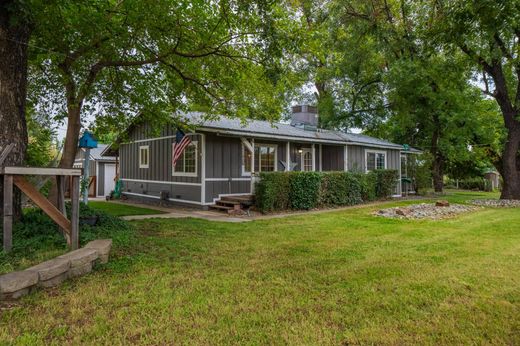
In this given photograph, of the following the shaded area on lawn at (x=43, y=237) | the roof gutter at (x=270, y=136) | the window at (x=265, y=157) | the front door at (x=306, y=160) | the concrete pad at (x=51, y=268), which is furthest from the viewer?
the front door at (x=306, y=160)

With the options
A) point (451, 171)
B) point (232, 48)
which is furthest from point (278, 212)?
point (451, 171)

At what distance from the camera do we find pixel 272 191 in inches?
418

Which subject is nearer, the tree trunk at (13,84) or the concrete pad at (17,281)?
the concrete pad at (17,281)

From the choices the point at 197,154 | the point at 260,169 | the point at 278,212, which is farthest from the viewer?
the point at 260,169

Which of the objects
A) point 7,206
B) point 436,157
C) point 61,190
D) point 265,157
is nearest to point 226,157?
point 265,157

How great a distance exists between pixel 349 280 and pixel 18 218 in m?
5.09

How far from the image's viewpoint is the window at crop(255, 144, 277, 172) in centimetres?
1330

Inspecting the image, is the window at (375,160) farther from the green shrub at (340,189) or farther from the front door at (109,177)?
the front door at (109,177)

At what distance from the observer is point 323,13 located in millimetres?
22141

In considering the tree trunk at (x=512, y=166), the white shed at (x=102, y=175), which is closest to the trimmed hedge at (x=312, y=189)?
the tree trunk at (x=512, y=166)

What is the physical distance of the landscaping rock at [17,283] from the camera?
128 inches

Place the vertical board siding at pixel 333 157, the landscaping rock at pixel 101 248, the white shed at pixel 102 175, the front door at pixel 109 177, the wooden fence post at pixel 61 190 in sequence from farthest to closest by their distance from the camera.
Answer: the front door at pixel 109 177 → the white shed at pixel 102 175 → the vertical board siding at pixel 333 157 → the wooden fence post at pixel 61 190 → the landscaping rock at pixel 101 248

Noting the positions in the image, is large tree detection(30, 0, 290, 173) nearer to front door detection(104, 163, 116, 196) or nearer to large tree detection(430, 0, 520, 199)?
large tree detection(430, 0, 520, 199)

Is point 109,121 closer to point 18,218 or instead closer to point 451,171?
point 18,218
